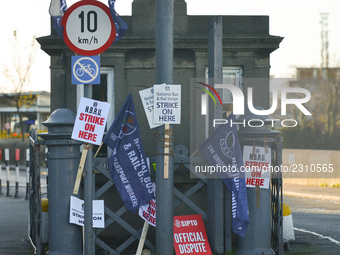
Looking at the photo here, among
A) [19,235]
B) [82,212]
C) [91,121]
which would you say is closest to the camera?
[91,121]

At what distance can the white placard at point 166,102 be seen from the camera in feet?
21.8

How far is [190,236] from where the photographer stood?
7.43 metres

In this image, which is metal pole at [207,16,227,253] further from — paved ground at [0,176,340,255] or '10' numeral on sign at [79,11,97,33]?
'10' numeral on sign at [79,11,97,33]

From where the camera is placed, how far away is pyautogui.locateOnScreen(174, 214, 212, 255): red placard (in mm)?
7281

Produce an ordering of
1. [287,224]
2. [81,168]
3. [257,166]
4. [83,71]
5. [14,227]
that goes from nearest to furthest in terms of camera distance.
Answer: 1. [83,71]
2. [81,168]
3. [257,166]
4. [287,224]
5. [14,227]

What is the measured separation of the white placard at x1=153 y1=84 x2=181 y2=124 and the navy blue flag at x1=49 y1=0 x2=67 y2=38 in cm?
140

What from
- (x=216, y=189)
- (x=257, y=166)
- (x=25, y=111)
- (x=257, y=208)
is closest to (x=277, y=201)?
(x=257, y=208)

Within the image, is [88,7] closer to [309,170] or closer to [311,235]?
[311,235]

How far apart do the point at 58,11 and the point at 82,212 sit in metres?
2.64

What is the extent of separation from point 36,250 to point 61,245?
0.51 metres

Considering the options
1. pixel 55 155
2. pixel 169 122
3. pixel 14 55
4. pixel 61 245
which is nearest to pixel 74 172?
pixel 55 155

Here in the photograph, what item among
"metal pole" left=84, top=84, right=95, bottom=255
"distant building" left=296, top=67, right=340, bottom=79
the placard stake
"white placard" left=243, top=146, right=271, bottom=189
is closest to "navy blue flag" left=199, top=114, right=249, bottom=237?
Answer: "white placard" left=243, top=146, right=271, bottom=189

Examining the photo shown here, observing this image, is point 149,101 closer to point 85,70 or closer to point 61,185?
point 85,70

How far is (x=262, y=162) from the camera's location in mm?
7348
